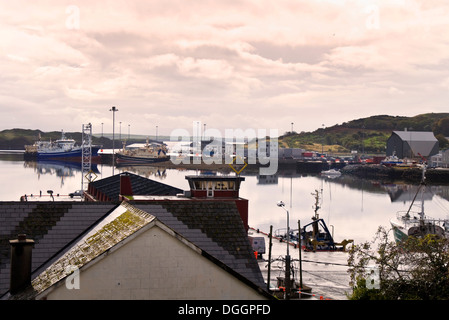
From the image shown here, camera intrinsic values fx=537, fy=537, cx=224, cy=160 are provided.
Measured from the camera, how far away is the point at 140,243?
14.0 meters

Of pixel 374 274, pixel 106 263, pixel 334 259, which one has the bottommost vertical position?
pixel 334 259

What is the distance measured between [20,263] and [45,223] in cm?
378

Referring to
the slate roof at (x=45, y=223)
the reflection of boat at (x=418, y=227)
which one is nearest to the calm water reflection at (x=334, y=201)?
the reflection of boat at (x=418, y=227)

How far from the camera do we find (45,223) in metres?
18.3

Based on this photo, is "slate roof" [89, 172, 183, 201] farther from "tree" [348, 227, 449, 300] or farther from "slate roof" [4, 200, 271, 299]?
"slate roof" [4, 200, 271, 299]

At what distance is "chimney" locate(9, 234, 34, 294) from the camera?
14.4 meters

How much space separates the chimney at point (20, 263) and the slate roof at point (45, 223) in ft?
7.09

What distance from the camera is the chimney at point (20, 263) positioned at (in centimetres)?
1438

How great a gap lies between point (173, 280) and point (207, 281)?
2.97 feet

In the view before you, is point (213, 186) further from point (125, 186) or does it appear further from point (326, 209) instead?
point (326, 209)

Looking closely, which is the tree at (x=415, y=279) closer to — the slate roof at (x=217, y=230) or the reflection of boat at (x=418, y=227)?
the slate roof at (x=217, y=230)

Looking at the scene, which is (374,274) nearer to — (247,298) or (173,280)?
(247,298)

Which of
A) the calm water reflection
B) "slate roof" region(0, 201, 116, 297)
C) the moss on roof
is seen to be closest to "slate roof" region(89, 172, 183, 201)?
the calm water reflection
